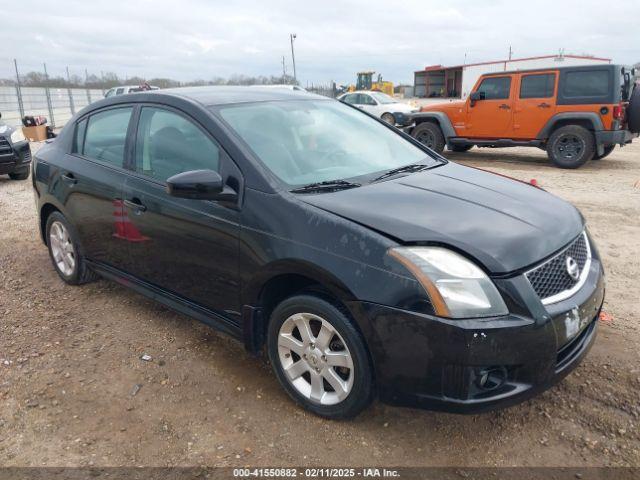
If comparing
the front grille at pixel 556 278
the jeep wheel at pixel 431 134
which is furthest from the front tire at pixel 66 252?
the jeep wheel at pixel 431 134

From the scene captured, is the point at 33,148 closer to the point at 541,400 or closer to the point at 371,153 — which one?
the point at 371,153

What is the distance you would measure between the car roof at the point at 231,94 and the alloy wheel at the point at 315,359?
1.52 metres

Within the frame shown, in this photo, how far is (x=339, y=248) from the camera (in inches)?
94.3

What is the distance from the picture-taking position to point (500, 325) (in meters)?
2.17

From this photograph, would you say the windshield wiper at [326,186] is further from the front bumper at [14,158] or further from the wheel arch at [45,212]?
the front bumper at [14,158]

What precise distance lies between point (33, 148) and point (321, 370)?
15346mm

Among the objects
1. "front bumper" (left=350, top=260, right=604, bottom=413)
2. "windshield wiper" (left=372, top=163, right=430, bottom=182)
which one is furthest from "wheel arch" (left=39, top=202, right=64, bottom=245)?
"front bumper" (left=350, top=260, right=604, bottom=413)

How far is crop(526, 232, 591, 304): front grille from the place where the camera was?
2.29 m

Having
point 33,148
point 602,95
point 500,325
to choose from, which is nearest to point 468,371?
point 500,325

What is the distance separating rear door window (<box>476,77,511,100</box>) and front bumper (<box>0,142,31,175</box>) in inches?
371

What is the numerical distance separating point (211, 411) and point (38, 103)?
26.4 metres

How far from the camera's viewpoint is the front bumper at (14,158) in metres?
9.24

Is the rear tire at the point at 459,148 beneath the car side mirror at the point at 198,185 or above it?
beneath

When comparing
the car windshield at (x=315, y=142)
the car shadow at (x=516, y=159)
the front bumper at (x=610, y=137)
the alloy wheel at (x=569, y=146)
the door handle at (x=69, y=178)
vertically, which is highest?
the car windshield at (x=315, y=142)
